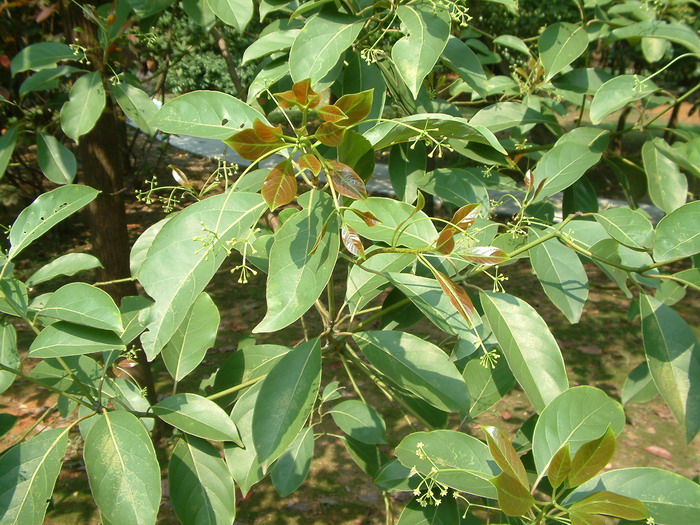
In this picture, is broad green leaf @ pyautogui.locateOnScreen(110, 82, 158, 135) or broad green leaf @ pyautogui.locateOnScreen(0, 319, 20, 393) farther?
broad green leaf @ pyautogui.locateOnScreen(110, 82, 158, 135)

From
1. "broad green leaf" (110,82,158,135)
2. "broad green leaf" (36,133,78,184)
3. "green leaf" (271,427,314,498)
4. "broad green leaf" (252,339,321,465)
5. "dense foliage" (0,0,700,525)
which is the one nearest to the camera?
"dense foliage" (0,0,700,525)

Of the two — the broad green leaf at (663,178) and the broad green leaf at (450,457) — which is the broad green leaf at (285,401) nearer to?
the broad green leaf at (450,457)

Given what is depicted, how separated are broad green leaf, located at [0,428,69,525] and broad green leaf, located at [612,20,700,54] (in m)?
1.74

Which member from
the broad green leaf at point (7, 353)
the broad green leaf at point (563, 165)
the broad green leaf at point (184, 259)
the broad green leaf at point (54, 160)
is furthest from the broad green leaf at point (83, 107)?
the broad green leaf at point (563, 165)

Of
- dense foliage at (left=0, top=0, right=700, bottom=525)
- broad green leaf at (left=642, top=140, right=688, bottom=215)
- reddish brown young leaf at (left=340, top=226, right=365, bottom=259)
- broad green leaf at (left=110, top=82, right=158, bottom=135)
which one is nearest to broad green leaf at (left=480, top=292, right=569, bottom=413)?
dense foliage at (left=0, top=0, right=700, bottom=525)

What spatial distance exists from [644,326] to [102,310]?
110 centimetres

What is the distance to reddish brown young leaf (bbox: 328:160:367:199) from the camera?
882mm

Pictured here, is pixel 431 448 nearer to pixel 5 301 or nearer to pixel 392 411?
pixel 5 301

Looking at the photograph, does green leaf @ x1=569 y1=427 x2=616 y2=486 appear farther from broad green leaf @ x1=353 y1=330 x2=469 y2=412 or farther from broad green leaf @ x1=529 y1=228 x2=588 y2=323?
broad green leaf @ x1=529 y1=228 x2=588 y2=323

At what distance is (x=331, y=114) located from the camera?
0.85 m

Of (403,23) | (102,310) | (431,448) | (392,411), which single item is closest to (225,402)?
(102,310)

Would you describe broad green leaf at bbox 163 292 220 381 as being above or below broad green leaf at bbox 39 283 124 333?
below

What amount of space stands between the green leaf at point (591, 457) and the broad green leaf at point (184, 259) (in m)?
0.63

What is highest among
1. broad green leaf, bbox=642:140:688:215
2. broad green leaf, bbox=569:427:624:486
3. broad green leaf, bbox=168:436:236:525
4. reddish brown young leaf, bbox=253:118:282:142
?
reddish brown young leaf, bbox=253:118:282:142
